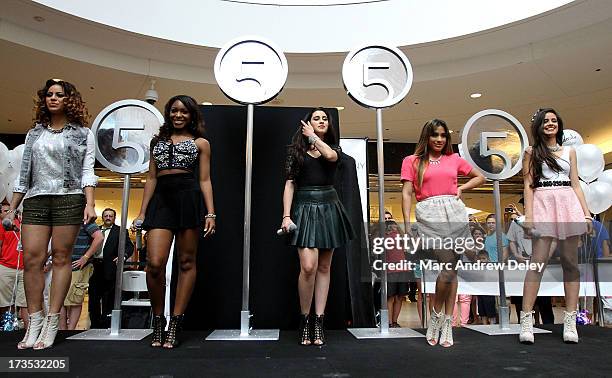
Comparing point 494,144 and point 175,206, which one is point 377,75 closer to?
point 494,144

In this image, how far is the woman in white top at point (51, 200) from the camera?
8.18ft

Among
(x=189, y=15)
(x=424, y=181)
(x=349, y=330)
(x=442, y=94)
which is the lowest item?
(x=349, y=330)

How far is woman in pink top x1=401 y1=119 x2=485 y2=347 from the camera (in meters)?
2.62

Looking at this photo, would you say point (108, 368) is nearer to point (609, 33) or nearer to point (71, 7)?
point (71, 7)

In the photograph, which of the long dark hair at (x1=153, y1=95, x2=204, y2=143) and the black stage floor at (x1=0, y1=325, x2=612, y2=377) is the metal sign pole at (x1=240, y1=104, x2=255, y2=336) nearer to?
the black stage floor at (x1=0, y1=325, x2=612, y2=377)

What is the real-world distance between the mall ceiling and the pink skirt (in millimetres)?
3860

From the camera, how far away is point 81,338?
8.96 feet

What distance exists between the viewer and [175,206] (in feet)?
8.52

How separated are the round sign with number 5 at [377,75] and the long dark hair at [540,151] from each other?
893 mm

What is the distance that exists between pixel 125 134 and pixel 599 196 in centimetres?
523

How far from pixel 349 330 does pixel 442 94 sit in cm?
611

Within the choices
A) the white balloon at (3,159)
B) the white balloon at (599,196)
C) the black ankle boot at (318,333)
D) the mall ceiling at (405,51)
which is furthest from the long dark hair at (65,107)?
the white balloon at (599,196)

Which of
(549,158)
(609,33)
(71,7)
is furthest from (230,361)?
(609,33)

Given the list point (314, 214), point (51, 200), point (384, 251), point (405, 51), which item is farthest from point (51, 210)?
point (405, 51)
